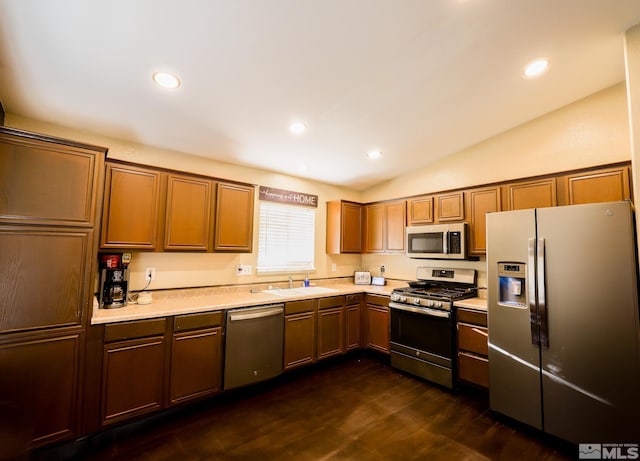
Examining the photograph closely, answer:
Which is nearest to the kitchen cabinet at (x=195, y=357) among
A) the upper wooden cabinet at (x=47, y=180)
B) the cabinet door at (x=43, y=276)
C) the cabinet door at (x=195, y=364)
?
the cabinet door at (x=195, y=364)

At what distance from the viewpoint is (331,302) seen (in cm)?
366

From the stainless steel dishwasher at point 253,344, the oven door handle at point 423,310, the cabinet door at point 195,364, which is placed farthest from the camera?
the oven door handle at point 423,310

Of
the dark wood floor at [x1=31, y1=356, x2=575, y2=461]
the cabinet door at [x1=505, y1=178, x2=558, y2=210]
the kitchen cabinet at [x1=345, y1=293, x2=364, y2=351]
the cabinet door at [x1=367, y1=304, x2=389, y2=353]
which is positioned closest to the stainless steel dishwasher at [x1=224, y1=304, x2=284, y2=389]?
the dark wood floor at [x1=31, y1=356, x2=575, y2=461]

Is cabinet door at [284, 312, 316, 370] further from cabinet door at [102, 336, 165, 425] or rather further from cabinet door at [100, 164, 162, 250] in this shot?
cabinet door at [100, 164, 162, 250]

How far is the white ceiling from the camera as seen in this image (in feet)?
5.55

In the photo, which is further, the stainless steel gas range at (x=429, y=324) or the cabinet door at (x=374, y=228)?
the cabinet door at (x=374, y=228)

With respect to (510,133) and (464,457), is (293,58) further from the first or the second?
(464,457)

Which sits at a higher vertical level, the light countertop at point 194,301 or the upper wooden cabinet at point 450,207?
the upper wooden cabinet at point 450,207

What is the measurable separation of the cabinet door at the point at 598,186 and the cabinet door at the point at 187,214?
3520 mm

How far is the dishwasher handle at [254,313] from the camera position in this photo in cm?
277

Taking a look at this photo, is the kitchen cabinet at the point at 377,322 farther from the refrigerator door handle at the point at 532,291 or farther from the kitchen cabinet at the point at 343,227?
the refrigerator door handle at the point at 532,291

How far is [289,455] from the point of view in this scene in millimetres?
2074

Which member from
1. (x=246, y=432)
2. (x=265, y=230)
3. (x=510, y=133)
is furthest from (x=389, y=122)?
(x=246, y=432)

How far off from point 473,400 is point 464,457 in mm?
948
